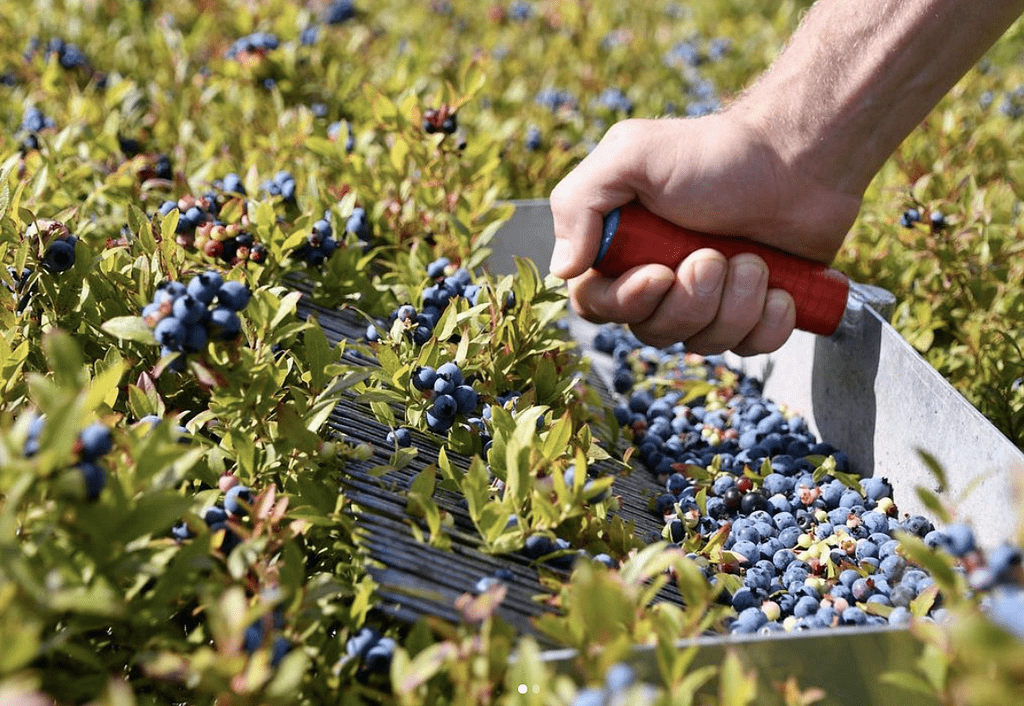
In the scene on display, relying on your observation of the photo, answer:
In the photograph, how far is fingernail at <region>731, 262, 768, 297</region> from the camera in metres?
1.95

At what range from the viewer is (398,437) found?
5.38 ft

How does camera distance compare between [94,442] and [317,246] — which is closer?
[94,442]

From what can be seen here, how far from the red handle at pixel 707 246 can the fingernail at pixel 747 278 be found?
0.04 metres

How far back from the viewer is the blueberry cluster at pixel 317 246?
2.01 m

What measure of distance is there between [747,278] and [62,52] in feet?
8.32

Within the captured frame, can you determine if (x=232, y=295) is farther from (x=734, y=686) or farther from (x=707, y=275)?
(x=707, y=275)

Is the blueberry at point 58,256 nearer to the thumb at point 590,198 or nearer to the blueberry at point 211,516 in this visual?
the blueberry at point 211,516

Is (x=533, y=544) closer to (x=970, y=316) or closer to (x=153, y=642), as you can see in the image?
(x=153, y=642)

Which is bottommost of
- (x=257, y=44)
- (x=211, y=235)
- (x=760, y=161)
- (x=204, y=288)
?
(x=204, y=288)

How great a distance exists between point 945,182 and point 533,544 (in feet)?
6.30

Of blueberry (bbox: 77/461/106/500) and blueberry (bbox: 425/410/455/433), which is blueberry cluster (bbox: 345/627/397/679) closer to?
blueberry (bbox: 77/461/106/500)

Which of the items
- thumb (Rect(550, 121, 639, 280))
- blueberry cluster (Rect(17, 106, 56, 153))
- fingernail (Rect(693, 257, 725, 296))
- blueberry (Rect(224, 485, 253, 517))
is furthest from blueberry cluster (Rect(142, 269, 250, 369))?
blueberry cluster (Rect(17, 106, 56, 153))

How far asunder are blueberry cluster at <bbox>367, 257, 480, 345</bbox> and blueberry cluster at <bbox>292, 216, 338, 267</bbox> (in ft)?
0.63

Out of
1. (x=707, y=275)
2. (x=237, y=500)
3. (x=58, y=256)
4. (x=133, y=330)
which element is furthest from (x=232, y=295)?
(x=707, y=275)
